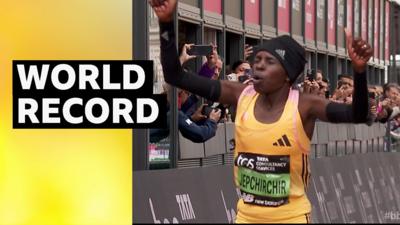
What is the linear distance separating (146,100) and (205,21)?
16.2 ft

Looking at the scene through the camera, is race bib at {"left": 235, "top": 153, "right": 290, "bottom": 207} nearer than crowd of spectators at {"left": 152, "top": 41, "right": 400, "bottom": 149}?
Yes

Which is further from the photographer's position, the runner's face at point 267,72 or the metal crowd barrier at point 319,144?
the metal crowd barrier at point 319,144

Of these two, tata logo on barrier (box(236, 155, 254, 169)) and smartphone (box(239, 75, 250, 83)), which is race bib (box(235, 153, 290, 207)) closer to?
tata logo on barrier (box(236, 155, 254, 169))

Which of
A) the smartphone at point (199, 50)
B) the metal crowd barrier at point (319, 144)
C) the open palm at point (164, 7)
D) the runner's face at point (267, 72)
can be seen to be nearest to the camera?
the open palm at point (164, 7)

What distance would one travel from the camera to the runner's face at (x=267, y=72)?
5.25 meters

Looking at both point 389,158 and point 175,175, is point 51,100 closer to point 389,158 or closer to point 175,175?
point 175,175

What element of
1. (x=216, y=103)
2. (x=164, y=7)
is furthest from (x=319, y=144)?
(x=164, y=7)

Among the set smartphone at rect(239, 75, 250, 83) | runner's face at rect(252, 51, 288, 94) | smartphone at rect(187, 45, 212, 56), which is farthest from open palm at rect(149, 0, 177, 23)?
smartphone at rect(239, 75, 250, 83)

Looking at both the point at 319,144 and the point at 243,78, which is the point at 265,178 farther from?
the point at 319,144

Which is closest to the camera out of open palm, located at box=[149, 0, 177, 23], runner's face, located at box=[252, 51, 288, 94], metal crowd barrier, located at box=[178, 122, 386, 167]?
open palm, located at box=[149, 0, 177, 23]

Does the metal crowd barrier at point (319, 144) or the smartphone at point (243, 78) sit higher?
the smartphone at point (243, 78)

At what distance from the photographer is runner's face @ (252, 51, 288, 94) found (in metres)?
5.25

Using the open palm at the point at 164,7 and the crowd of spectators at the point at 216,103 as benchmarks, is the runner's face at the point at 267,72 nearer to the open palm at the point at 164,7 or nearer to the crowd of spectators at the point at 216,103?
the open palm at the point at 164,7

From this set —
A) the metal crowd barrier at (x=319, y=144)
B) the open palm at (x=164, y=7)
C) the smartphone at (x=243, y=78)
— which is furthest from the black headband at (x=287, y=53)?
the metal crowd barrier at (x=319, y=144)
